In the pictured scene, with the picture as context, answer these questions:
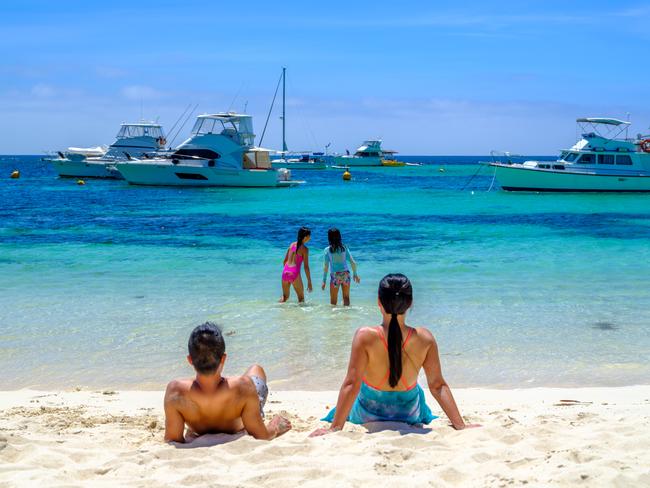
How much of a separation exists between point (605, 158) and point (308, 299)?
105 feet

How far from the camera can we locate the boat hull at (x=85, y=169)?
5397 cm

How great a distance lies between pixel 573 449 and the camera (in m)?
3.98

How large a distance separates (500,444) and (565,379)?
9.96 feet

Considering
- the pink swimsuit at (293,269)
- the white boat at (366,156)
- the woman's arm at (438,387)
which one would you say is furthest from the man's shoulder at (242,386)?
the white boat at (366,156)

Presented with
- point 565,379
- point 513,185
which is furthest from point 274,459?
point 513,185

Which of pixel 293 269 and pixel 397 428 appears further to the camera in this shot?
pixel 293 269

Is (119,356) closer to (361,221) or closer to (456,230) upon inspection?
(456,230)

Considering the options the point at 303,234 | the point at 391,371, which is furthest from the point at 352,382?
the point at 303,234

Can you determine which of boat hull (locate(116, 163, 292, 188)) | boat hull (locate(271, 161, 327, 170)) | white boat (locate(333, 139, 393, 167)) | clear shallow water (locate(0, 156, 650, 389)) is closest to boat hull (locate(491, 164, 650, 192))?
clear shallow water (locate(0, 156, 650, 389))

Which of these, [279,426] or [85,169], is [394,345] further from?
[85,169]

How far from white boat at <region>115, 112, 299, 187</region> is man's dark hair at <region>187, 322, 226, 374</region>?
37917mm

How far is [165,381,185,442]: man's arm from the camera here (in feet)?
14.6

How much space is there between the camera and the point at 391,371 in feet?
14.9

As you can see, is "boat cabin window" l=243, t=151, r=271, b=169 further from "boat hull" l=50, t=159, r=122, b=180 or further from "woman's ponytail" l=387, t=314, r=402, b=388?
"woman's ponytail" l=387, t=314, r=402, b=388
